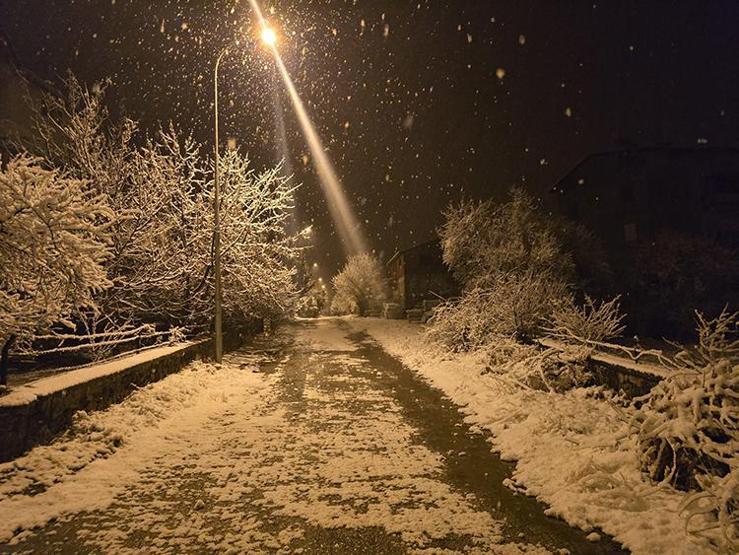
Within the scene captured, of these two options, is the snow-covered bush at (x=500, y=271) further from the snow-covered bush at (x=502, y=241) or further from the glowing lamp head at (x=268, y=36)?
the glowing lamp head at (x=268, y=36)

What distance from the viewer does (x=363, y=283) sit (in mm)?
59656

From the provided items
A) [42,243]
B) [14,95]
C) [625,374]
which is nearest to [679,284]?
[625,374]

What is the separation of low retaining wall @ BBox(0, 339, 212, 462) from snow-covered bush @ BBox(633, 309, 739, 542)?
719 centimetres

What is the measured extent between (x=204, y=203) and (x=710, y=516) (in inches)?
649

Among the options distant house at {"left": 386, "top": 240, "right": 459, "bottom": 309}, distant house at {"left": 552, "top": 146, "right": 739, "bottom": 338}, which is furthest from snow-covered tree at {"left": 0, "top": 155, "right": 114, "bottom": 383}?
distant house at {"left": 386, "top": 240, "right": 459, "bottom": 309}

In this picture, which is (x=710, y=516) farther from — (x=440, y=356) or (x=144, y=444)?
(x=440, y=356)

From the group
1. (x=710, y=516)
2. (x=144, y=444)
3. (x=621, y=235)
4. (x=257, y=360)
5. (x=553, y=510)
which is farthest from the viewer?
(x=621, y=235)

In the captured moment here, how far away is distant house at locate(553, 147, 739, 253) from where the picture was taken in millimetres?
38625

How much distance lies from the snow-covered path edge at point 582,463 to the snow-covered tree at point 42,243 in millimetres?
6706

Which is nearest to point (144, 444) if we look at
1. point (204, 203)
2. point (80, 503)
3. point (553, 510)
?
point (80, 503)

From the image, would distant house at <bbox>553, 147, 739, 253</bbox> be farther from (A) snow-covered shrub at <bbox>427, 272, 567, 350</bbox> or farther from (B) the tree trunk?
(B) the tree trunk

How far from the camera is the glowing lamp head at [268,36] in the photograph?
1177cm

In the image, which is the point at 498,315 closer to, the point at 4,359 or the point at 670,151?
the point at 4,359

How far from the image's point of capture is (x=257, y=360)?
15.8 m
